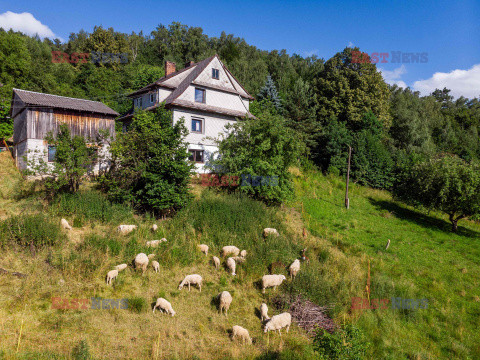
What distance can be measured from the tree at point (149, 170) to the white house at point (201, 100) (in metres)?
6.97

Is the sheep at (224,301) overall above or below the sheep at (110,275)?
below

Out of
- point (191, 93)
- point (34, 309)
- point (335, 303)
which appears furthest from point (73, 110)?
point (335, 303)

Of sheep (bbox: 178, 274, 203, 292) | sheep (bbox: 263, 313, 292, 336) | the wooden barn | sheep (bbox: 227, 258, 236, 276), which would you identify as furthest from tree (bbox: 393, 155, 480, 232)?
the wooden barn

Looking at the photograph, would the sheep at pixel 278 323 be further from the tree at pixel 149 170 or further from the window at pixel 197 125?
the window at pixel 197 125

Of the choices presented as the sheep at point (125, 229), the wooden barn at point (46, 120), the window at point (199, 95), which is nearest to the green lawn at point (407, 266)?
the sheep at point (125, 229)

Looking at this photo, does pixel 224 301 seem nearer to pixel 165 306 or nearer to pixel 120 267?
pixel 165 306

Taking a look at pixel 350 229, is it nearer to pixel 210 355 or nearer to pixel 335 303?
pixel 335 303

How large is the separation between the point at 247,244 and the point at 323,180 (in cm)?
1905

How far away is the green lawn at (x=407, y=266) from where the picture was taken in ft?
34.2

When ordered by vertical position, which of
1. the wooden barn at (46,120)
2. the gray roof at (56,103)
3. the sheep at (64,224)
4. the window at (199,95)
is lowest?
the sheep at (64,224)

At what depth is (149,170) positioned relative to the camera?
1558cm

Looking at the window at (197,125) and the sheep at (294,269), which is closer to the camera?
the sheep at (294,269)

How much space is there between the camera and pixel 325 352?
7.10 m

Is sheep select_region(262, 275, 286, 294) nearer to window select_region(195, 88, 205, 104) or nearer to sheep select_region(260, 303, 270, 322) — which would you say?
sheep select_region(260, 303, 270, 322)
